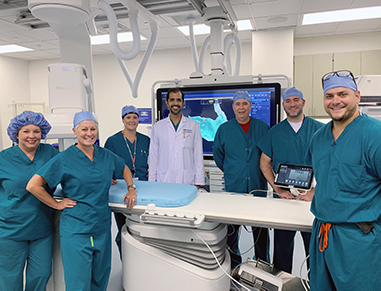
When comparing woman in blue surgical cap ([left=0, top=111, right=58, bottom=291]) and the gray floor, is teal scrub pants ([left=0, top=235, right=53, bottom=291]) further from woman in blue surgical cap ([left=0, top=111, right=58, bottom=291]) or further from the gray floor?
the gray floor

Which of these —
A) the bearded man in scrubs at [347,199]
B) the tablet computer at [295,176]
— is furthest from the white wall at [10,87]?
the bearded man in scrubs at [347,199]

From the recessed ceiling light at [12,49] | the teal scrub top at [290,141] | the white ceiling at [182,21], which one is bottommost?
the teal scrub top at [290,141]

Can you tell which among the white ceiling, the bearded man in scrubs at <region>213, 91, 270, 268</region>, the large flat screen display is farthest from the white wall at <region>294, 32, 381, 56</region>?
the bearded man in scrubs at <region>213, 91, 270, 268</region>

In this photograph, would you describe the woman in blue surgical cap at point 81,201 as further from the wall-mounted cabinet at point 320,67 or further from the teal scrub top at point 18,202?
the wall-mounted cabinet at point 320,67

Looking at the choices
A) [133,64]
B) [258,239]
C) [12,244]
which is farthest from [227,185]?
[133,64]

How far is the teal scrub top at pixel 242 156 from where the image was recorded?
221cm

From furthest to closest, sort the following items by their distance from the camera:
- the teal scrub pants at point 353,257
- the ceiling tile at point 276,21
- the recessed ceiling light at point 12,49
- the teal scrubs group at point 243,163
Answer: the recessed ceiling light at point 12,49 < the ceiling tile at point 276,21 < the teal scrubs group at point 243,163 < the teal scrub pants at point 353,257

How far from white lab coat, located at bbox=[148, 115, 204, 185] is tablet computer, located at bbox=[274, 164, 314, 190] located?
77cm

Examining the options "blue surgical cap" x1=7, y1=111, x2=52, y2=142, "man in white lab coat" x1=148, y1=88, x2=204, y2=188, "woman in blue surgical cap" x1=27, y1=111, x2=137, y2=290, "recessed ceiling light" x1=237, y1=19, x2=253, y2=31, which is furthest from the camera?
"recessed ceiling light" x1=237, y1=19, x2=253, y2=31

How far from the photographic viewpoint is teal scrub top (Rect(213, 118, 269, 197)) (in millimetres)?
2207

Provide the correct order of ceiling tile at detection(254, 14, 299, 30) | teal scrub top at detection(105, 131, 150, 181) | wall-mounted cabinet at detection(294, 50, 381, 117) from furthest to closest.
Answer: wall-mounted cabinet at detection(294, 50, 381, 117) → ceiling tile at detection(254, 14, 299, 30) → teal scrub top at detection(105, 131, 150, 181)

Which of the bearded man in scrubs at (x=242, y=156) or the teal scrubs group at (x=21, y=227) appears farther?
the bearded man in scrubs at (x=242, y=156)

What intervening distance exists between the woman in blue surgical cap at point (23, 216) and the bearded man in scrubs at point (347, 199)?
4.59 feet

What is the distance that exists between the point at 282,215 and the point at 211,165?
5.04 feet
